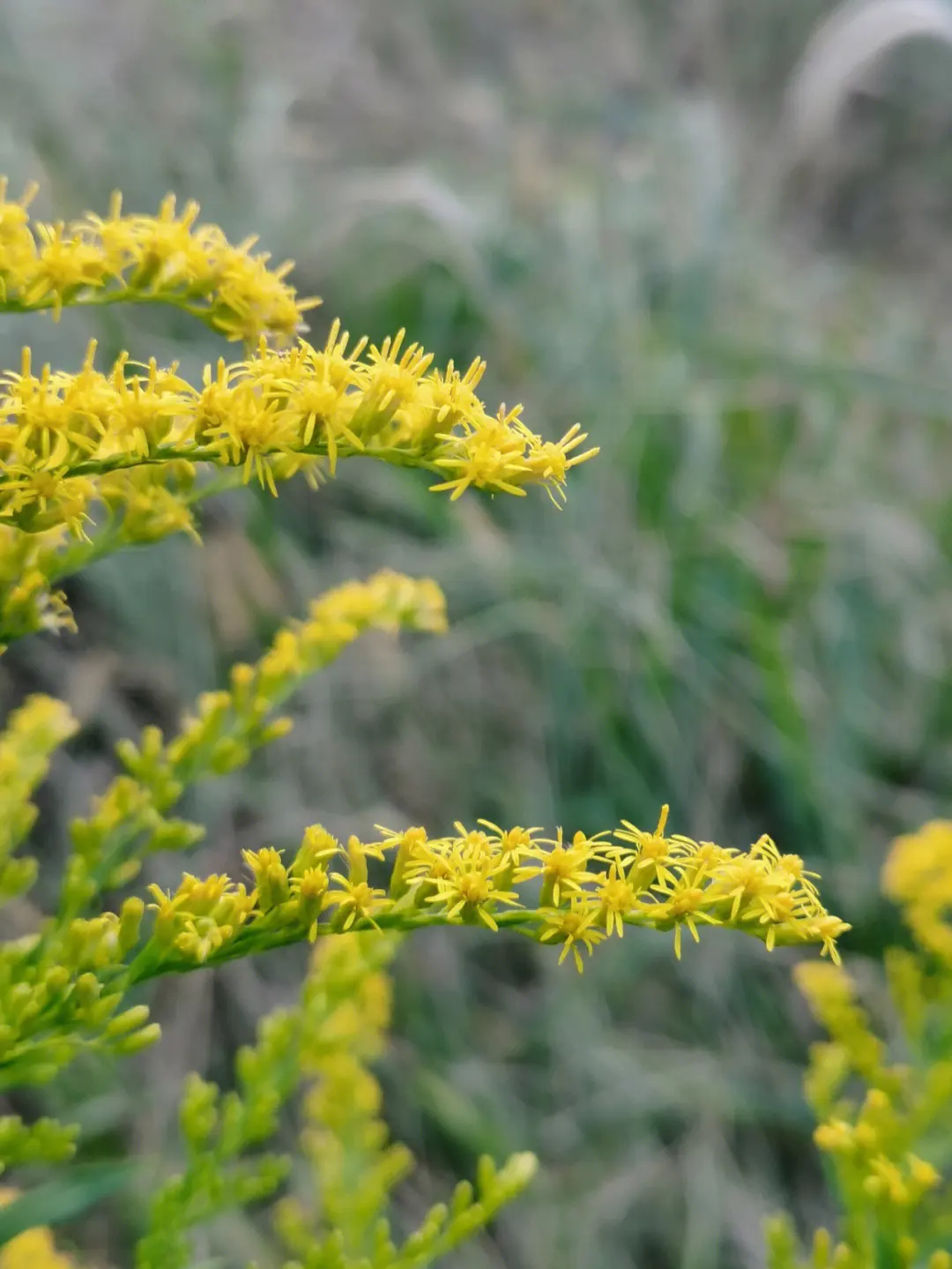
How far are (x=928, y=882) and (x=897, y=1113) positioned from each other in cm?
29

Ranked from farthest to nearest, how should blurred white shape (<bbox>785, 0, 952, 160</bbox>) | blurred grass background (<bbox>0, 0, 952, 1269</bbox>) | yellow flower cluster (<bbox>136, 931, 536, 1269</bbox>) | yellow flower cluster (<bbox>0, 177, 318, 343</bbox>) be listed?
blurred white shape (<bbox>785, 0, 952, 160</bbox>) < blurred grass background (<bbox>0, 0, 952, 1269</bbox>) < yellow flower cluster (<bbox>136, 931, 536, 1269</bbox>) < yellow flower cluster (<bbox>0, 177, 318, 343</bbox>)

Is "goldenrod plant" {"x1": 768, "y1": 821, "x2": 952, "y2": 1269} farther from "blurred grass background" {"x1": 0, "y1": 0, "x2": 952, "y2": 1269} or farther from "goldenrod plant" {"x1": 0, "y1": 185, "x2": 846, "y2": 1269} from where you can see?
"blurred grass background" {"x1": 0, "y1": 0, "x2": 952, "y2": 1269}

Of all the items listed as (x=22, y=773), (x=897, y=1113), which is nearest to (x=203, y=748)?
(x=22, y=773)

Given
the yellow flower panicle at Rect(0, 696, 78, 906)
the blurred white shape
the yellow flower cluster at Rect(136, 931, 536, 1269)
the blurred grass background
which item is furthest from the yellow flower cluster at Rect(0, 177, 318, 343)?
the blurred white shape

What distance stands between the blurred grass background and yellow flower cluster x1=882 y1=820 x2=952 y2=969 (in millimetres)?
760

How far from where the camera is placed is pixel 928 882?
61.7 inches

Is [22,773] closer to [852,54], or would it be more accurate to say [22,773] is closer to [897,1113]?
[897,1113]

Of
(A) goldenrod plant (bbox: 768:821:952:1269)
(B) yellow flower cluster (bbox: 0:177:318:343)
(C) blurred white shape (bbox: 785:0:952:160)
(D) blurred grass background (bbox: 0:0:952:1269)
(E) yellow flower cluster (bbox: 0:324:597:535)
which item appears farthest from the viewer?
(C) blurred white shape (bbox: 785:0:952:160)

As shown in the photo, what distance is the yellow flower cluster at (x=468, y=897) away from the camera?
78 cm

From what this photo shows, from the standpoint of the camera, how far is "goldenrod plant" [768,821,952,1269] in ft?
3.65

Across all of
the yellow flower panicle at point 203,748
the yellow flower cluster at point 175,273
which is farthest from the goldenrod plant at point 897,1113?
the yellow flower cluster at point 175,273

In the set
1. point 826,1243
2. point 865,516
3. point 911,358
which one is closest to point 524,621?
point 865,516

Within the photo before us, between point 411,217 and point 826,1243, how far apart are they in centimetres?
245

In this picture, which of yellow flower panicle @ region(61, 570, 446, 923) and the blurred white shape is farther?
the blurred white shape
